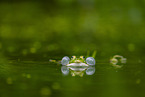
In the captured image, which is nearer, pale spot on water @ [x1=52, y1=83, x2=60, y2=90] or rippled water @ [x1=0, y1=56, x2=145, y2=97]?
rippled water @ [x1=0, y1=56, x2=145, y2=97]

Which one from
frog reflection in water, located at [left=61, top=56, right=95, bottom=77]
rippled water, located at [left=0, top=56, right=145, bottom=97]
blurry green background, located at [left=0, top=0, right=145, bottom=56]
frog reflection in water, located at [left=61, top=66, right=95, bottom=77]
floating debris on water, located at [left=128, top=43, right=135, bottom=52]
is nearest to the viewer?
rippled water, located at [left=0, top=56, right=145, bottom=97]

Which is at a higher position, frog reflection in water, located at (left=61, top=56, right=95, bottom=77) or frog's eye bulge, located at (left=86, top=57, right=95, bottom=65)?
frog's eye bulge, located at (left=86, top=57, right=95, bottom=65)

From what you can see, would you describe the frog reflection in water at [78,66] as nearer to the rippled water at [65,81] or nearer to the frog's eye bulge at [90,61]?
the frog's eye bulge at [90,61]

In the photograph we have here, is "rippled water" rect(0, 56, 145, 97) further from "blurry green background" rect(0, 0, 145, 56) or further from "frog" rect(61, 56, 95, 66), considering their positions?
"blurry green background" rect(0, 0, 145, 56)

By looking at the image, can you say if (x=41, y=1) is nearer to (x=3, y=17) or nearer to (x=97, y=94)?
(x=3, y=17)

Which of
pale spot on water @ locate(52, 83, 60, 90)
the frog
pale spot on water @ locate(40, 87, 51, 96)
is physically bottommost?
pale spot on water @ locate(40, 87, 51, 96)

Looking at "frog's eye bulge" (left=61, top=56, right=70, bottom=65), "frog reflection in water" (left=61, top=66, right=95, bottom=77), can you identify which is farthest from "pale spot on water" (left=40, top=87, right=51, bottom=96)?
"frog's eye bulge" (left=61, top=56, right=70, bottom=65)

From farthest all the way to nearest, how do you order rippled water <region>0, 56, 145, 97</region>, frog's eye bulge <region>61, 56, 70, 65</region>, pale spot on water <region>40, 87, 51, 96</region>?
frog's eye bulge <region>61, 56, 70, 65</region> → rippled water <region>0, 56, 145, 97</region> → pale spot on water <region>40, 87, 51, 96</region>

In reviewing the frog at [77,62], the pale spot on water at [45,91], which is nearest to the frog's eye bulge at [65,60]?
the frog at [77,62]
